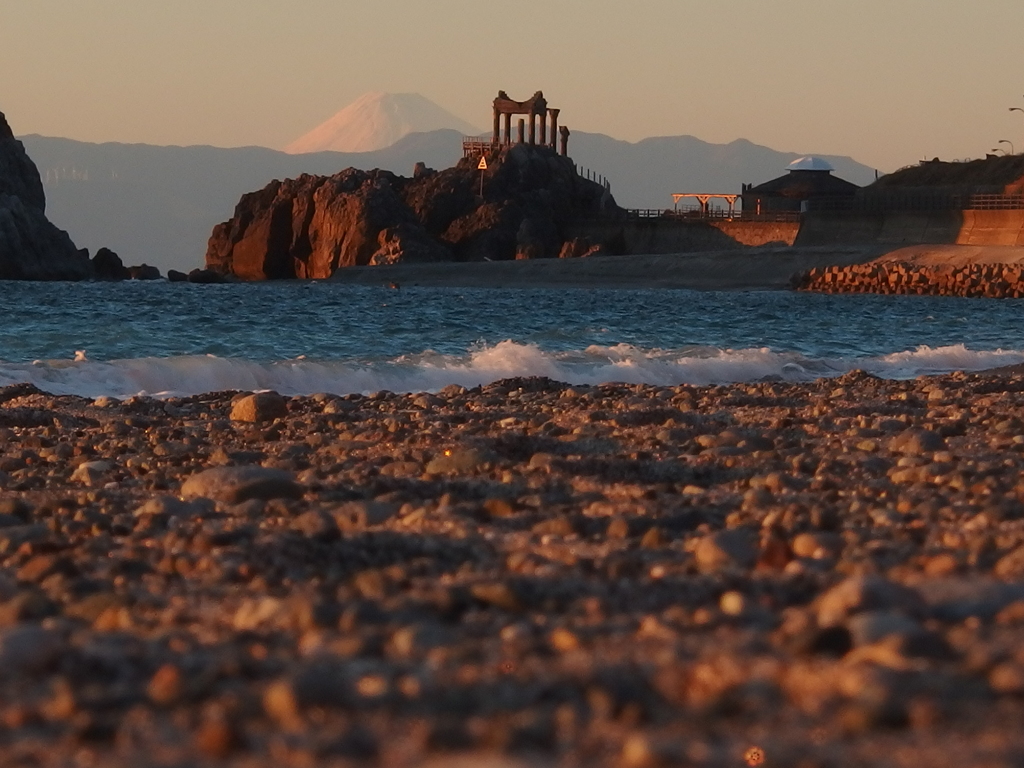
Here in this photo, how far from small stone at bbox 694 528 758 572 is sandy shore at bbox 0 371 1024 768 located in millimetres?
12

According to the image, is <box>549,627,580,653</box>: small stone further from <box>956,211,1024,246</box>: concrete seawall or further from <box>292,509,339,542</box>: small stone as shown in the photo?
<box>956,211,1024,246</box>: concrete seawall

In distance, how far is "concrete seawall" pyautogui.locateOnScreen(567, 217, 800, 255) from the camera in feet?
244

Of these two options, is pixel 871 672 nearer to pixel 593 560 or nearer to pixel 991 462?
pixel 593 560

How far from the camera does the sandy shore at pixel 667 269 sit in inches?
2478

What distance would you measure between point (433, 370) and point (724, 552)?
12749mm

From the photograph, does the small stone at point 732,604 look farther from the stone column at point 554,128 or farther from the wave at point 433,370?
the stone column at point 554,128

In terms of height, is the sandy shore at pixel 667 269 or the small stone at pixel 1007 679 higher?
the small stone at pixel 1007 679

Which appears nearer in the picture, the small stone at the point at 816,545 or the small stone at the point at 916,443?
the small stone at the point at 816,545

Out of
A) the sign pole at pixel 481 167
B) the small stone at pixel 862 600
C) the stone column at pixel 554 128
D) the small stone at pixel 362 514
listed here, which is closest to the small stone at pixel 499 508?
the small stone at pixel 362 514

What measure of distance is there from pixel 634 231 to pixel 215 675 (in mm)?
77753

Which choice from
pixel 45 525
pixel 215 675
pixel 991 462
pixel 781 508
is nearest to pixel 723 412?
pixel 991 462

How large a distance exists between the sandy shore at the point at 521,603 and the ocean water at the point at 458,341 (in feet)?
28.0

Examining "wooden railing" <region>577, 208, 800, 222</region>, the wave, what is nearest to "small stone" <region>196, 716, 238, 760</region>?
the wave

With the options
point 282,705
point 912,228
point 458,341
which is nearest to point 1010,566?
point 282,705
